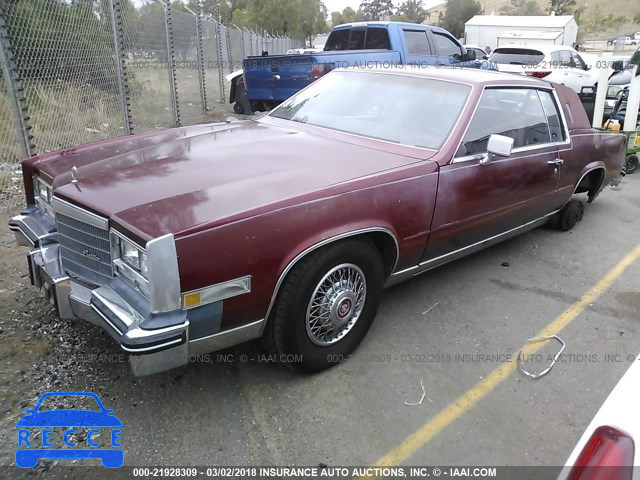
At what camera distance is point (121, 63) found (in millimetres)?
6891

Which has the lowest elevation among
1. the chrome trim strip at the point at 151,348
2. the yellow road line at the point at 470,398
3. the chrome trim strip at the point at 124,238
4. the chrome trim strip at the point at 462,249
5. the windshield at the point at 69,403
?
the yellow road line at the point at 470,398

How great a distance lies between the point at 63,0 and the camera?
20.1 ft

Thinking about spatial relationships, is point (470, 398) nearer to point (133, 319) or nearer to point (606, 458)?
point (606, 458)

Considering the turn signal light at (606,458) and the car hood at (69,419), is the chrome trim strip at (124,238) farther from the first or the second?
the turn signal light at (606,458)

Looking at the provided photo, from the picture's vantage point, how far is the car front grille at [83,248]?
2549mm

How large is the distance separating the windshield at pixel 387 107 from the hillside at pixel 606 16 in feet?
261

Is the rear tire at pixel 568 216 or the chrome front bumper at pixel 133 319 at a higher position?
the chrome front bumper at pixel 133 319

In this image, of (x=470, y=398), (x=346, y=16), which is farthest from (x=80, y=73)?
(x=346, y=16)

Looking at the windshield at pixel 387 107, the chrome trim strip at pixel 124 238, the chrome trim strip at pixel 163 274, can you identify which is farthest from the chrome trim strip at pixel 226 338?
the windshield at pixel 387 107

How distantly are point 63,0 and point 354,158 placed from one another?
4.99 m

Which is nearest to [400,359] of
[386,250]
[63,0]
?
[386,250]

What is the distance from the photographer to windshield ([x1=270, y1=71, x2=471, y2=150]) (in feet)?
11.9

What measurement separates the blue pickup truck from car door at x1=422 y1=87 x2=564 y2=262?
14.5 ft

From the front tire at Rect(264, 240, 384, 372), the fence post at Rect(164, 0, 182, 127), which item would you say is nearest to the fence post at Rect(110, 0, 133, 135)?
the fence post at Rect(164, 0, 182, 127)
